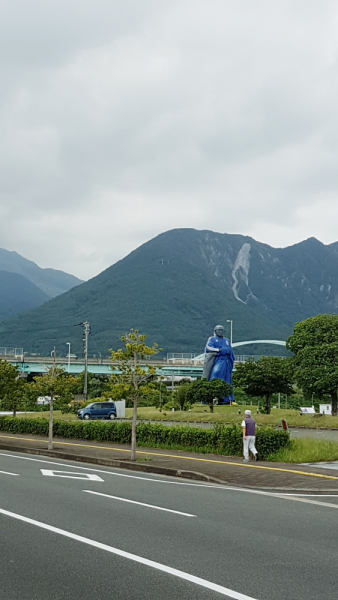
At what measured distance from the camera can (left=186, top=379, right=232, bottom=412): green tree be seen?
5028 cm

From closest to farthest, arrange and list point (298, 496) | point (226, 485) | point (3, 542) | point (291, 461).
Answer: point (3, 542), point (298, 496), point (226, 485), point (291, 461)

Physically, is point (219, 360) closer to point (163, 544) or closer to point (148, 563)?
point (163, 544)

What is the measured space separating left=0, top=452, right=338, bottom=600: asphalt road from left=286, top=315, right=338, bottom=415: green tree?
32648mm

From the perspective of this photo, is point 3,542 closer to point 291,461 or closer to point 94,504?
point 94,504

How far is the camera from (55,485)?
1329 centimetres

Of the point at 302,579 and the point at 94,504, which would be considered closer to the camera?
the point at 302,579

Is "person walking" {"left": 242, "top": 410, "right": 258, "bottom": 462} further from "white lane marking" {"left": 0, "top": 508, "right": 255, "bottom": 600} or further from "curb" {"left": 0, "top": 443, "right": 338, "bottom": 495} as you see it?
"white lane marking" {"left": 0, "top": 508, "right": 255, "bottom": 600}

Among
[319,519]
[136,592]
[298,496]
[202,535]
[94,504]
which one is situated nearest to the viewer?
[136,592]

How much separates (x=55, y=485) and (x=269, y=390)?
37.0 meters

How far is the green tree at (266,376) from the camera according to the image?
47.9 metres

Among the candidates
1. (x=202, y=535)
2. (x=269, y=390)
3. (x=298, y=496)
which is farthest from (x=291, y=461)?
(x=269, y=390)

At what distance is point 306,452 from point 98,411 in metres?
35.6

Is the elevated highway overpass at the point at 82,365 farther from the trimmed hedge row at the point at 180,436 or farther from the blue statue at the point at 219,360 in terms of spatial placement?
the trimmed hedge row at the point at 180,436

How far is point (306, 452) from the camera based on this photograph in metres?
19.1
